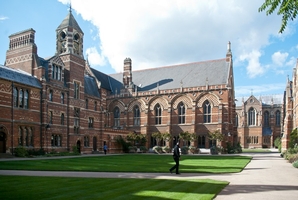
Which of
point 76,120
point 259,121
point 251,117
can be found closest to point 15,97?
point 76,120

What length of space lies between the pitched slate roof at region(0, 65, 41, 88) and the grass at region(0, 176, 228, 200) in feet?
67.2

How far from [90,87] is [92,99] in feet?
10.4

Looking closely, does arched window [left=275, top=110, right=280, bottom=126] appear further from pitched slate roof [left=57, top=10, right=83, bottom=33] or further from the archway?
the archway

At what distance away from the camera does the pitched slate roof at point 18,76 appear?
30.8 meters

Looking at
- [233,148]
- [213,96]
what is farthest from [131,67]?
[233,148]

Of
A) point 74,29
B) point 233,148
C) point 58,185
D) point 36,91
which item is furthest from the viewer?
point 233,148

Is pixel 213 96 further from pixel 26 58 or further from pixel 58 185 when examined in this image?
pixel 58 185

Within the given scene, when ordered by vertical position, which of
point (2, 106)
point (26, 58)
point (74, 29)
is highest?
point (74, 29)

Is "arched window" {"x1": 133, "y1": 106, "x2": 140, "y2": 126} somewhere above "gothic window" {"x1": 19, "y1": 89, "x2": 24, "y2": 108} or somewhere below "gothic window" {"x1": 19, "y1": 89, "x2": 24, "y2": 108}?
below

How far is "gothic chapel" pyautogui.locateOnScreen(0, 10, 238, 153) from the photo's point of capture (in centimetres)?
3319

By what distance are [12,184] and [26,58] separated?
28.0 metres

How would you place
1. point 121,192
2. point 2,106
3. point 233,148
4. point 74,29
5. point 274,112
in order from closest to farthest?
point 121,192, point 2,106, point 74,29, point 233,148, point 274,112

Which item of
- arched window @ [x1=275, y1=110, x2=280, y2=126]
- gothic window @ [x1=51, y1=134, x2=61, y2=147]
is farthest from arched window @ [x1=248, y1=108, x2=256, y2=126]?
gothic window @ [x1=51, y1=134, x2=61, y2=147]

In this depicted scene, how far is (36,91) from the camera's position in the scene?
34.7m
